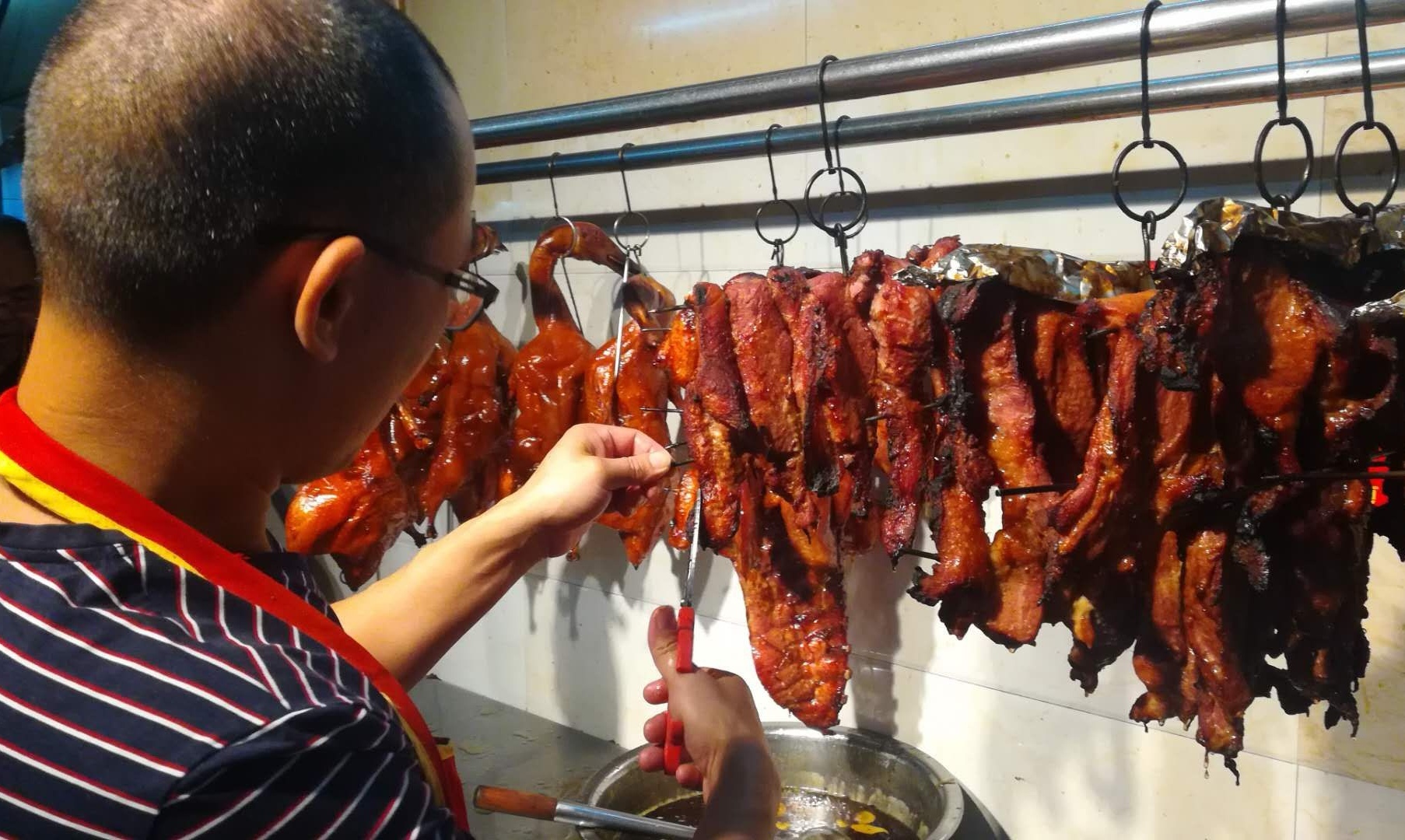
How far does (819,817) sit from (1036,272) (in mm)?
1580

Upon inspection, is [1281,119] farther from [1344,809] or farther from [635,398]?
[635,398]

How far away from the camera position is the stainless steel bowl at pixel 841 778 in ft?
7.72

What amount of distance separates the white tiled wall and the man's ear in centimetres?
161

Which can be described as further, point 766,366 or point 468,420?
point 468,420

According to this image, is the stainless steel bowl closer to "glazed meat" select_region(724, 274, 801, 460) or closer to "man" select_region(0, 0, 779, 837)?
"glazed meat" select_region(724, 274, 801, 460)

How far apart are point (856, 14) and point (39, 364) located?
2.00m

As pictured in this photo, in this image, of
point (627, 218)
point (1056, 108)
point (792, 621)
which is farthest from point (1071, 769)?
point (627, 218)

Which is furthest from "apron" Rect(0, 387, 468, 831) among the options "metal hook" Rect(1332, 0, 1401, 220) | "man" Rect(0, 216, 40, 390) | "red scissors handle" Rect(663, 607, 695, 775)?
"man" Rect(0, 216, 40, 390)

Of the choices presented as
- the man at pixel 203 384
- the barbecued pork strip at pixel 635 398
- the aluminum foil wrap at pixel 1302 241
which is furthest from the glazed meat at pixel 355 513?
the aluminum foil wrap at pixel 1302 241

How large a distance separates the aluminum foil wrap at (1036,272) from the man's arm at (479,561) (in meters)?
0.60

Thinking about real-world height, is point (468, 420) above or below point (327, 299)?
below

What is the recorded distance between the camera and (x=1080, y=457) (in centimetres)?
177

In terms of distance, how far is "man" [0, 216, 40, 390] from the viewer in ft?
8.65

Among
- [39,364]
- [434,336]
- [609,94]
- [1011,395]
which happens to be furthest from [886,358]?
[609,94]
